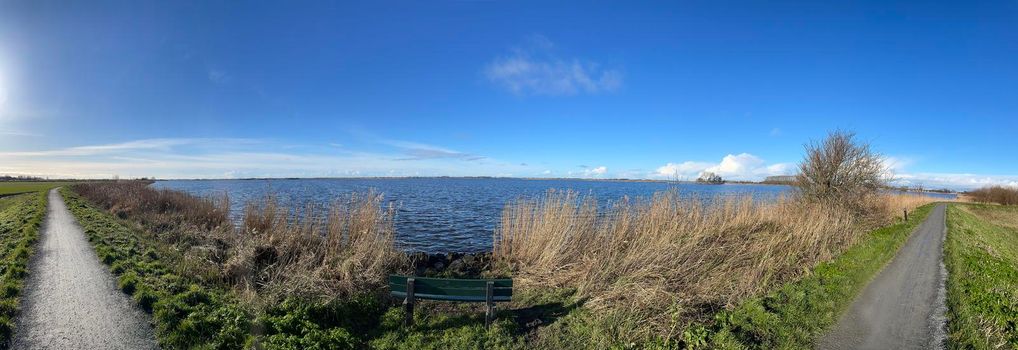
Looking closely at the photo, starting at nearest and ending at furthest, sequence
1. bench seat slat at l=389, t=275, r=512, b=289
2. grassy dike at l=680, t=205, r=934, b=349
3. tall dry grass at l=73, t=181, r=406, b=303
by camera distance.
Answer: grassy dike at l=680, t=205, r=934, b=349, bench seat slat at l=389, t=275, r=512, b=289, tall dry grass at l=73, t=181, r=406, b=303

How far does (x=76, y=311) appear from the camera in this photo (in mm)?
6473

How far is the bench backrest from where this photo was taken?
20.6ft

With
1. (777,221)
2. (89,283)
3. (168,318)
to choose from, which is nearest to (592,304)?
(168,318)

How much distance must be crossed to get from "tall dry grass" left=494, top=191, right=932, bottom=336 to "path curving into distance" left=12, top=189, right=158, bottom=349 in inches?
245

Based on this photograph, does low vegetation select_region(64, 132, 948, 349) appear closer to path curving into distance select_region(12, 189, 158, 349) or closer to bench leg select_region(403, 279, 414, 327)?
bench leg select_region(403, 279, 414, 327)

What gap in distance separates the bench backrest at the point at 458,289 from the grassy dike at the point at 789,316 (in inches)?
92.1

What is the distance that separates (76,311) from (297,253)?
396cm

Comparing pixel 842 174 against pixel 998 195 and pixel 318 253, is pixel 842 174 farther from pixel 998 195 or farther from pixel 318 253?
pixel 998 195

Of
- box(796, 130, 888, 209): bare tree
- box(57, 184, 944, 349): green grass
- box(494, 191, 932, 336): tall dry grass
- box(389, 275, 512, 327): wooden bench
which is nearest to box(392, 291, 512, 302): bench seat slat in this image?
box(389, 275, 512, 327): wooden bench

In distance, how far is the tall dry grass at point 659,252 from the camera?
6.62m

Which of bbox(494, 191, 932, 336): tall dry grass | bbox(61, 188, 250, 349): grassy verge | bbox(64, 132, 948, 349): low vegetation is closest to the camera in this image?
bbox(61, 188, 250, 349): grassy verge

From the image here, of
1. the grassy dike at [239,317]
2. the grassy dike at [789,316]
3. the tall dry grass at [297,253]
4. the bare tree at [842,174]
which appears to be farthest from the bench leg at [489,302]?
the bare tree at [842,174]

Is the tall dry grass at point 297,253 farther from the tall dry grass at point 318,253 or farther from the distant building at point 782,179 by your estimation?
the distant building at point 782,179

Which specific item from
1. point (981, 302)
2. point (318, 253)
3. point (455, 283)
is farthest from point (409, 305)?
point (981, 302)
